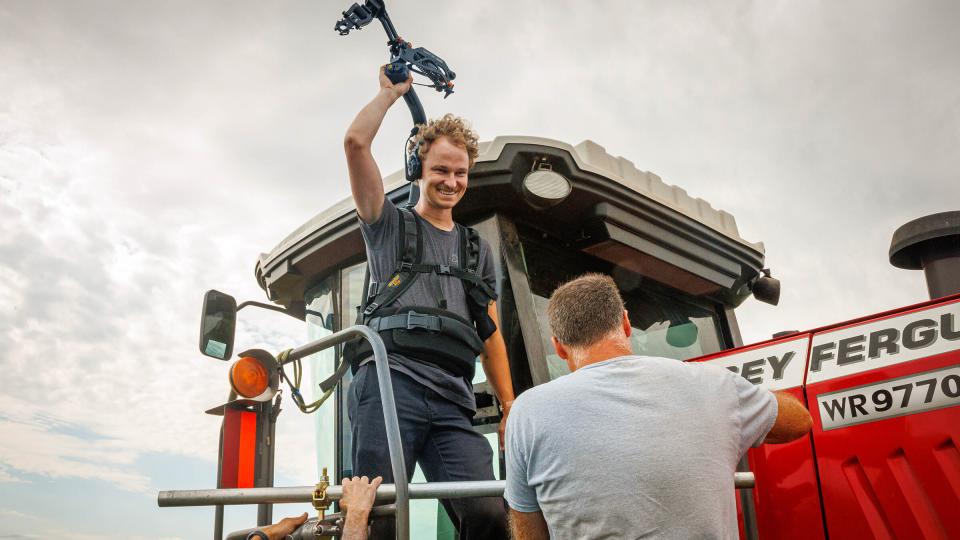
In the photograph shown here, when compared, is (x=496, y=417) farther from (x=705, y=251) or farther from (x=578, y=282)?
(x=705, y=251)

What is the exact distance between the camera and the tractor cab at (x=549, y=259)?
2650mm

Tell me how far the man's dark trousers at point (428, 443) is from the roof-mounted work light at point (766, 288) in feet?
5.95

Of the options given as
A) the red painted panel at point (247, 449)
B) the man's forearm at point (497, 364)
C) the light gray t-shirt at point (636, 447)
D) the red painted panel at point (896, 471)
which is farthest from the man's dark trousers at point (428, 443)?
the red painted panel at point (896, 471)

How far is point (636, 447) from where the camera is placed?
1.43 metres

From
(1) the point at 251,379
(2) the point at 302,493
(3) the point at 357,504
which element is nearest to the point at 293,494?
(2) the point at 302,493

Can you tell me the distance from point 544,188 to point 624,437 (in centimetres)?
141

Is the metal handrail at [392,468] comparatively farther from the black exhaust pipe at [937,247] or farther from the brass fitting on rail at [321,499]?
the black exhaust pipe at [937,247]

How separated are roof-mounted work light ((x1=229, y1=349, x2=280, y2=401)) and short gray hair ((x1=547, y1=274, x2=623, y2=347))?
1.03m

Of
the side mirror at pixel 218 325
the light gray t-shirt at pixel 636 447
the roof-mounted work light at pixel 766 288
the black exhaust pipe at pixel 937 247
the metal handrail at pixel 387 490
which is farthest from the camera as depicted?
the roof-mounted work light at pixel 766 288

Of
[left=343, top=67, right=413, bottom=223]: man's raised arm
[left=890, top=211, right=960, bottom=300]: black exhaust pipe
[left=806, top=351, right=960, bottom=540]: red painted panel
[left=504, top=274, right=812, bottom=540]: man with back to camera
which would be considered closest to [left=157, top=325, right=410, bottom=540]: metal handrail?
[left=504, top=274, right=812, bottom=540]: man with back to camera

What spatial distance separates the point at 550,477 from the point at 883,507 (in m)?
0.91

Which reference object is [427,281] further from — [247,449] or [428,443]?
[247,449]

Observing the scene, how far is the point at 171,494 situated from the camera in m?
1.92

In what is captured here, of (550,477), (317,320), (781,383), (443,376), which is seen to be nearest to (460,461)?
(443,376)
